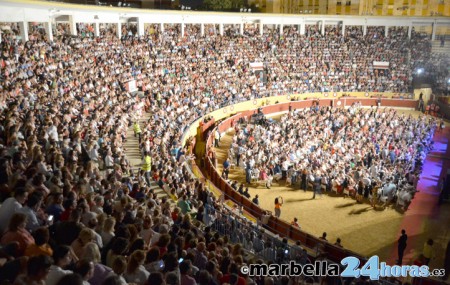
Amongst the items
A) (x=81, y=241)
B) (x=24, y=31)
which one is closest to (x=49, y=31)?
(x=24, y=31)

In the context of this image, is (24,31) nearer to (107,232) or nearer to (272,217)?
(272,217)

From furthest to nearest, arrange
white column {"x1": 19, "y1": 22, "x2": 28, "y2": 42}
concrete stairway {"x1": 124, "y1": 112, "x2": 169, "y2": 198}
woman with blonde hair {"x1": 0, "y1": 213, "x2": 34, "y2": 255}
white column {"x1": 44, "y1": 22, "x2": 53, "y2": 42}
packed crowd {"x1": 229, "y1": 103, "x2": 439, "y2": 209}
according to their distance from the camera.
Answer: white column {"x1": 44, "y1": 22, "x2": 53, "y2": 42}
white column {"x1": 19, "y1": 22, "x2": 28, "y2": 42}
packed crowd {"x1": 229, "y1": 103, "x2": 439, "y2": 209}
concrete stairway {"x1": 124, "y1": 112, "x2": 169, "y2": 198}
woman with blonde hair {"x1": 0, "y1": 213, "x2": 34, "y2": 255}

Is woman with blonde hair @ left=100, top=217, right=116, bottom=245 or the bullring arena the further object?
woman with blonde hair @ left=100, top=217, right=116, bottom=245

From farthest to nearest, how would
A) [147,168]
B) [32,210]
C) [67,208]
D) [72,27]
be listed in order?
[72,27] < [147,168] < [67,208] < [32,210]

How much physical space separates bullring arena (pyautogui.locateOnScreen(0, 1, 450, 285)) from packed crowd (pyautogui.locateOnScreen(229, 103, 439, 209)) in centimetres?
13

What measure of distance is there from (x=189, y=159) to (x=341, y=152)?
10978 millimetres

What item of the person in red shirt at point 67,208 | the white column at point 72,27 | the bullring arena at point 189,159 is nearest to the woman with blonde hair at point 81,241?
the bullring arena at point 189,159

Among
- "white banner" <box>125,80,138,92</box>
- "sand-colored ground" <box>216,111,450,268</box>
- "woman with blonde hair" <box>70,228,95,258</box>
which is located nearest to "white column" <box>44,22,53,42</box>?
"white banner" <box>125,80,138,92</box>

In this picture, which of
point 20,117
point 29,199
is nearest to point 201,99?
point 20,117

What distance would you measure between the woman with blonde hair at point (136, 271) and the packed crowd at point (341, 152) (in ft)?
58.5

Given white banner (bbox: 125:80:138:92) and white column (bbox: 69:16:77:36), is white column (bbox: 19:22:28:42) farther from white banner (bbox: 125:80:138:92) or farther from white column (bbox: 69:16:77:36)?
white banner (bbox: 125:80:138:92)

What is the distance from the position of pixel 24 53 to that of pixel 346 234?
1921 centimetres

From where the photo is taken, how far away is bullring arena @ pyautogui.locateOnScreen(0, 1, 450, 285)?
6.75 metres

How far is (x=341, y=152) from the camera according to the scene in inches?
1105
